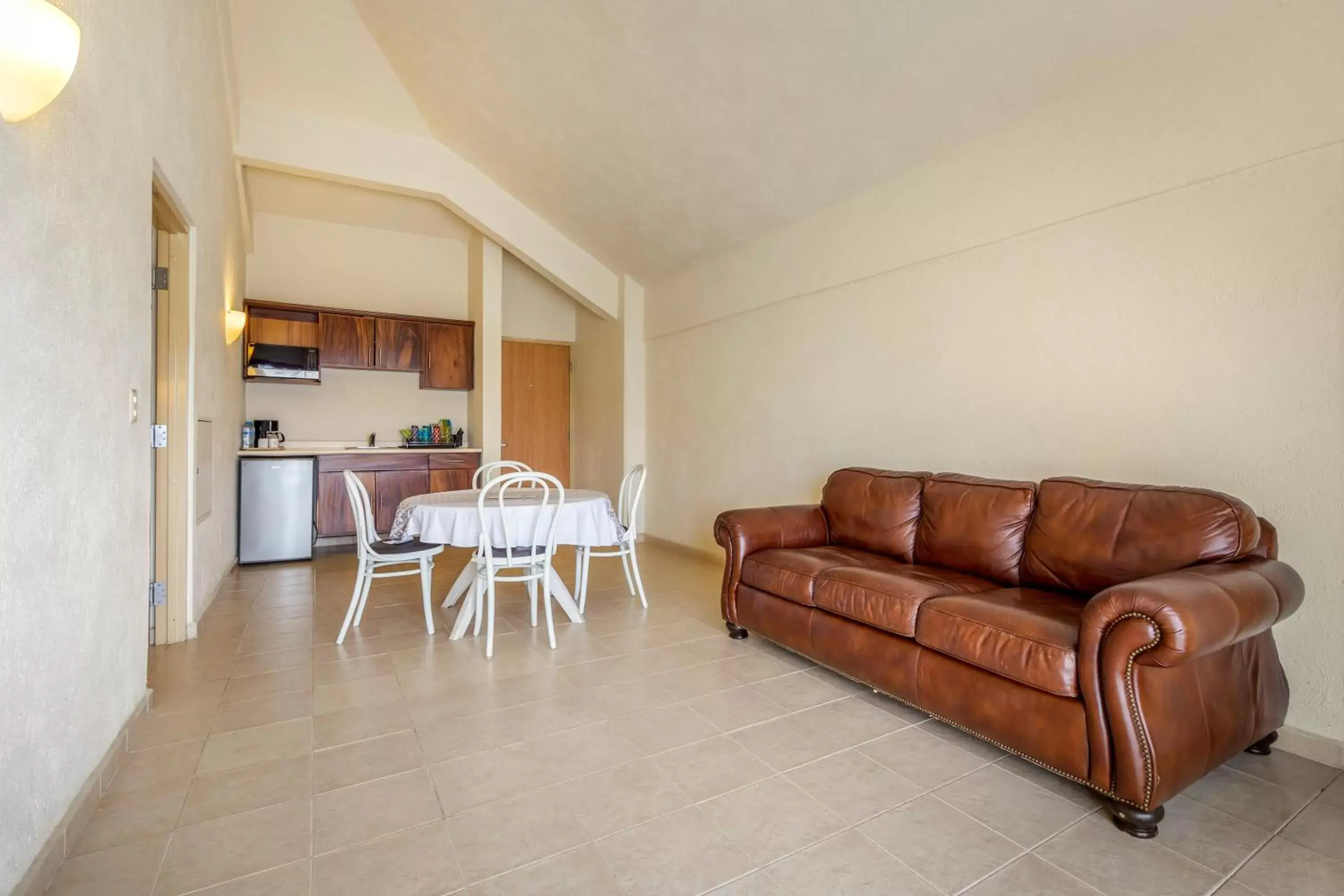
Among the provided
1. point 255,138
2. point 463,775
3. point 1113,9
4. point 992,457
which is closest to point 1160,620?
point 992,457

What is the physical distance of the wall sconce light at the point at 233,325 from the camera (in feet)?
14.7

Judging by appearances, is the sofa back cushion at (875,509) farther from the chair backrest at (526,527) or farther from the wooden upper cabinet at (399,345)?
the wooden upper cabinet at (399,345)

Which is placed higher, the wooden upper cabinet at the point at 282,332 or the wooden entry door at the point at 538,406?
the wooden upper cabinet at the point at 282,332

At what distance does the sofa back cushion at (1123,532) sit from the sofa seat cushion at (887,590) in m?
0.27

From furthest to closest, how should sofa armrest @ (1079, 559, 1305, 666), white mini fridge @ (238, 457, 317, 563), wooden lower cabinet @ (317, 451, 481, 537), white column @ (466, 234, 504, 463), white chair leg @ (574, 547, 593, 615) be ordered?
white column @ (466, 234, 504, 463)
wooden lower cabinet @ (317, 451, 481, 537)
white mini fridge @ (238, 457, 317, 563)
white chair leg @ (574, 547, 593, 615)
sofa armrest @ (1079, 559, 1305, 666)

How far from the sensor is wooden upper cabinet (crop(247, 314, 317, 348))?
5730mm

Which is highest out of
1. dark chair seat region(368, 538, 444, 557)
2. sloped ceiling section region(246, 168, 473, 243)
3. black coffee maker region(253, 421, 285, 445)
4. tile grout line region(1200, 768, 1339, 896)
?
sloped ceiling section region(246, 168, 473, 243)

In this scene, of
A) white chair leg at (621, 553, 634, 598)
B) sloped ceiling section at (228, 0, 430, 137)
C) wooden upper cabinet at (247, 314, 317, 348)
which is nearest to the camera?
white chair leg at (621, 553, 634, 598)

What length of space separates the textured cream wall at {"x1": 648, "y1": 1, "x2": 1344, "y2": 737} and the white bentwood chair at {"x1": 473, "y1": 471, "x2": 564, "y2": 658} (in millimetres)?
1883

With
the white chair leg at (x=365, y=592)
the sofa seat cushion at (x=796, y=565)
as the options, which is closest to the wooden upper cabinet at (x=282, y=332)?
the white chair leg at (x=365, y=592)

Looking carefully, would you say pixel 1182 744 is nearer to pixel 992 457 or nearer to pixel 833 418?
pixel 992 457

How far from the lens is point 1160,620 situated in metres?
1.67

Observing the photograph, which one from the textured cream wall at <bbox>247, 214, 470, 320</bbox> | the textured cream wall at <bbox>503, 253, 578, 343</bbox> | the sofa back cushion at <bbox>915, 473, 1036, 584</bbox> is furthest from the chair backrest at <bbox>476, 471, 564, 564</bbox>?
the textured cream wall at <bbox>503, 253, 578, 343</bbox>

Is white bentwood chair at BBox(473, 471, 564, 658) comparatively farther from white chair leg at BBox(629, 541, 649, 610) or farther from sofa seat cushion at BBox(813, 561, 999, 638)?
sofa seat cushion at BBox(813, 561, 999, 638)
